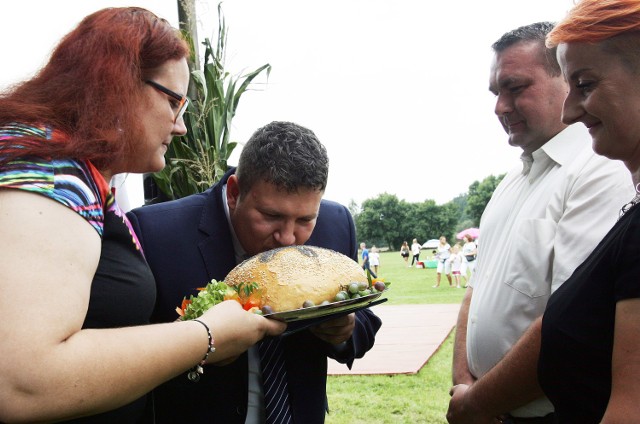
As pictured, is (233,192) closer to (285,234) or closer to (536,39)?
(285,234)

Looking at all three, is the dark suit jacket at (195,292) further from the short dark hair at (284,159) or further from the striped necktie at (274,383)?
the short dark hair at (284,159)

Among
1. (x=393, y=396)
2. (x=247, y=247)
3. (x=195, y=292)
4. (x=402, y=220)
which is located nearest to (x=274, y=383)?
(x=195, y=292)

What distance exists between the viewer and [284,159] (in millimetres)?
2502

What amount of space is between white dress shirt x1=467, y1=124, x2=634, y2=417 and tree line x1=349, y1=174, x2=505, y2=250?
10239cm

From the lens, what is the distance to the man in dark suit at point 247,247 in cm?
240

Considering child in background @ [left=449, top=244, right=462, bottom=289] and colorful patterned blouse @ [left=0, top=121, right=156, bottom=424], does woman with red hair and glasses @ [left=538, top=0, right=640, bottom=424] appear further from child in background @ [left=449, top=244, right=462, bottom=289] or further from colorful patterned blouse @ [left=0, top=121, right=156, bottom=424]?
child in background @ [left=449, top=244, right=462, bottom=289]

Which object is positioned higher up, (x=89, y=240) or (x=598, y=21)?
(x=598, y=21)

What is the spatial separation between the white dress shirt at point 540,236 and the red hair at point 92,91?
1.73m

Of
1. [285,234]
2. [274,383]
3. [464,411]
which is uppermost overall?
[285,234]

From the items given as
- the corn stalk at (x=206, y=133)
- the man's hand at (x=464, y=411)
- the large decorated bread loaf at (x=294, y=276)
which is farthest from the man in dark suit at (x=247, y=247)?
the corn stalk at (x=206, y=133)

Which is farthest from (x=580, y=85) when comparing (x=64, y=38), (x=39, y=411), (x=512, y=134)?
(x=39, y=411)

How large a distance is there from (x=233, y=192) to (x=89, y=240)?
1.28 meters

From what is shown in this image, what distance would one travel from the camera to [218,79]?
488 cm

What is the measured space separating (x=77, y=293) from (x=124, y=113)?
1.97ft
